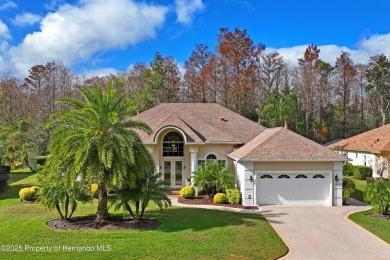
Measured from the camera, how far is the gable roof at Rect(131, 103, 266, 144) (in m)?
25.8

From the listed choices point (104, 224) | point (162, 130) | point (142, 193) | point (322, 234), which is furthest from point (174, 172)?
point (322, 234)

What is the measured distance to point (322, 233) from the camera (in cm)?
1479

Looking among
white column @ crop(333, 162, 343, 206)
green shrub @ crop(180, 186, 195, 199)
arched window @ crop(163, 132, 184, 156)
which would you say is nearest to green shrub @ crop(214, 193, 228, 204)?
green shrub @ crop(180, 186, 195, 199)

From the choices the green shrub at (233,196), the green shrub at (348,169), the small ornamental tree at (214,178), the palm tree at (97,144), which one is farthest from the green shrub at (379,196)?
the green shrub at (348,169)

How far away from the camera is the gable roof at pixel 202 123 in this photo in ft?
84.7

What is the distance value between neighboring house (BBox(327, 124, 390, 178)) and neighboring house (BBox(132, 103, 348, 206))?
8153 millimetres

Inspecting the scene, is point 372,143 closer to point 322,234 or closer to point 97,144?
point 322,234

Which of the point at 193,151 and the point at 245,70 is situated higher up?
the point at 245,70

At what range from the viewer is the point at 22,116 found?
191 ft

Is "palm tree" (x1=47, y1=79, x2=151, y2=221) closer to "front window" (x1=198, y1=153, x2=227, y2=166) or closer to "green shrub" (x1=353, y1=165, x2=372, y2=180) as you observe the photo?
"front window" (x1=198, y1=153, x2=227, y2=166)

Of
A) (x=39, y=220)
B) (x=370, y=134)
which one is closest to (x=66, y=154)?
(x=39, y=220)

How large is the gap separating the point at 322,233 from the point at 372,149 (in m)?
20.2

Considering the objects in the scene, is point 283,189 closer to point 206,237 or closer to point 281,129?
point 281,129

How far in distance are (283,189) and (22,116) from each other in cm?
5145
